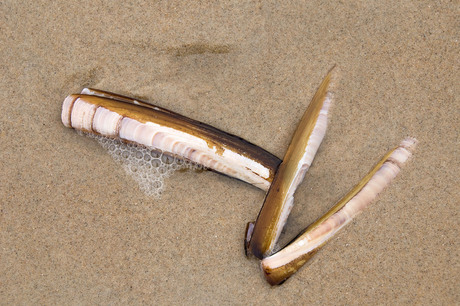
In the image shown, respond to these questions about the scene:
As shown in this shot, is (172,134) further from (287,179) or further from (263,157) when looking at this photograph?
(287,179)

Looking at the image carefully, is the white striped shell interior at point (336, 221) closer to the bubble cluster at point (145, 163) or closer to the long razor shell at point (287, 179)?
the long razor shell at point (287, 179)

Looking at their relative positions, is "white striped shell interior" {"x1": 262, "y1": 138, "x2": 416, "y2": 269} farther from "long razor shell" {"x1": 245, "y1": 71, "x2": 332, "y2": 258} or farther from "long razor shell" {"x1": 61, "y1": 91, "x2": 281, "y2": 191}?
"long razor shell" {"x1": 61, "y1": 91, "x2": 281, "y2": 191}

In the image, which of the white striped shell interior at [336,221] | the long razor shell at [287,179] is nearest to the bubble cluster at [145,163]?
the long razor shell at [287,179]

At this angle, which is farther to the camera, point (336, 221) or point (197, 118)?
point (197, 118)

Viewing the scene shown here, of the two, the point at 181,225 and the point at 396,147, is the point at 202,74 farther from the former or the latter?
the point at 396,147

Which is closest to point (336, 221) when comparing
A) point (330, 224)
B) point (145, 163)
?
point (330, 224)

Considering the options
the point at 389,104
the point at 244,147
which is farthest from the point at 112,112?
the point at 389,104

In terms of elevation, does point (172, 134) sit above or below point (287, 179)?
above

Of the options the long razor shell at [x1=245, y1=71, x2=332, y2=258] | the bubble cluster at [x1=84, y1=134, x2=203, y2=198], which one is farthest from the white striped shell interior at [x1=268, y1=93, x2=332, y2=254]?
the bubble cluster at [x1=84, y1=134, x2=203, y2=198]
